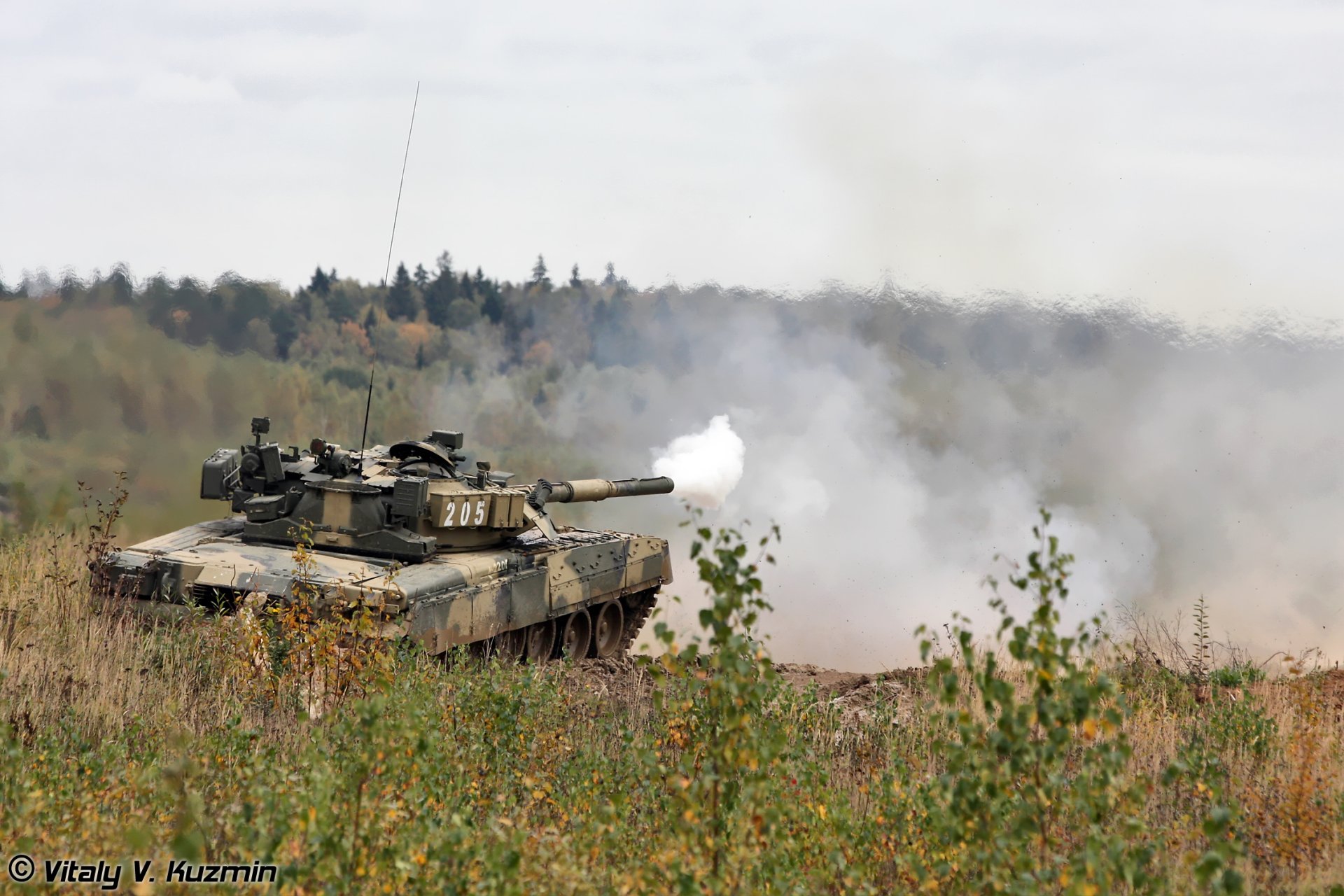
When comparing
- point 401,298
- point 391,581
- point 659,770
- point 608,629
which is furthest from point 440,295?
point 659,770

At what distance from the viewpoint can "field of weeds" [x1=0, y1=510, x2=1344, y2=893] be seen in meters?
4.86

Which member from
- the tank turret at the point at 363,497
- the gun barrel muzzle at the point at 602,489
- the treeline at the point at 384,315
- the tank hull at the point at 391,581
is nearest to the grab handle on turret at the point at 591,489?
the gun barrel muzzle at the point at 602,489

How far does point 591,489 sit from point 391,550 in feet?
10.5

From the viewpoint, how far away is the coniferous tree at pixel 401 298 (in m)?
31.1

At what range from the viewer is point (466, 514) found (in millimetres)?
11953

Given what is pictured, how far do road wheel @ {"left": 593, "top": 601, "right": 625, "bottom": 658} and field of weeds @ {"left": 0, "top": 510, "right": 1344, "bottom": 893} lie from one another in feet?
12.6

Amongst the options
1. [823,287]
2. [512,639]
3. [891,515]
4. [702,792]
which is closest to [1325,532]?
[891,515]

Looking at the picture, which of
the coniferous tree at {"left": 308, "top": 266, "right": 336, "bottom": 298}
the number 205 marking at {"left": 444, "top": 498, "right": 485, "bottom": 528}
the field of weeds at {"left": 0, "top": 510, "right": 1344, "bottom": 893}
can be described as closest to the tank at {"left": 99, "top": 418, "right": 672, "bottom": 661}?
the number 205 marking at {"left": 444, "top": 498, "right": 485, "bottom": 528}

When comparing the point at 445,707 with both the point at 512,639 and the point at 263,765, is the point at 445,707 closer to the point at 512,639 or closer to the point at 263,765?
the point at 263,765

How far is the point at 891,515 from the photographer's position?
2055 cm

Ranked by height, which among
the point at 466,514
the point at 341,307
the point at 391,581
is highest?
the point at 341,307

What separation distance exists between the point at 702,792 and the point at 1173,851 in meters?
2.70

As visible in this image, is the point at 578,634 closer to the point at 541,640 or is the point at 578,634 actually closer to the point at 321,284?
the point at 541,640

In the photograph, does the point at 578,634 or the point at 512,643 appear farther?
the point at 578,634
